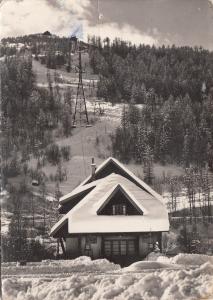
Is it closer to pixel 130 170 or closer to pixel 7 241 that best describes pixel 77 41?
pixel 130 170

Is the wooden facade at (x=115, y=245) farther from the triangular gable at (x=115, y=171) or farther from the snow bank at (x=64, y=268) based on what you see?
the triangular gable at (x=115, y=171)

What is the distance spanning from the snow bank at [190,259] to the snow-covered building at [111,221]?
227 millimetres

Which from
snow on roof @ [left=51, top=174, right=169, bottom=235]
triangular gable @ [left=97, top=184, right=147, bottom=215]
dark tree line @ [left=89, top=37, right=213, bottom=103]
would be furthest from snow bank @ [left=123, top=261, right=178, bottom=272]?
dark tree line @ [left=89, top=37, right=213, bottom=103]

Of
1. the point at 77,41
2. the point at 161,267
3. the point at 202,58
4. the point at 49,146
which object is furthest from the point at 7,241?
the point at 202,58

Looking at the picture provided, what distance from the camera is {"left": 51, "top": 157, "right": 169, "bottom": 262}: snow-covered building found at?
Result: 6648mm

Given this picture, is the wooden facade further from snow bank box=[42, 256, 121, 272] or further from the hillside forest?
the hillside forest

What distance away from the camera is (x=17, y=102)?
687 cm

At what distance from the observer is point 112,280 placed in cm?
642

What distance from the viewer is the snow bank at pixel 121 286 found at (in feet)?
20.7

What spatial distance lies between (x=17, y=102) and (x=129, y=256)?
1651mm

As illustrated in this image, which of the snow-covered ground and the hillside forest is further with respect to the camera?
the hillside forest

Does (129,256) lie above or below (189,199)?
below

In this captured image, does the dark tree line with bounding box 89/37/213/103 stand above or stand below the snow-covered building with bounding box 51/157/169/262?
above

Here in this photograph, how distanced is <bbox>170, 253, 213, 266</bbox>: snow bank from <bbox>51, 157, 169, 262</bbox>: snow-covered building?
0.23m
